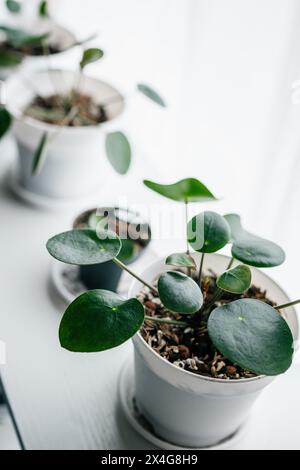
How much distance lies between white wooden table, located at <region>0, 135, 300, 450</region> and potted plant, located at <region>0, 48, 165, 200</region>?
17 cm

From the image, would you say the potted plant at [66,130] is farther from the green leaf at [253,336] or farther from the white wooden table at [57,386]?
the green leaf at [253,336]

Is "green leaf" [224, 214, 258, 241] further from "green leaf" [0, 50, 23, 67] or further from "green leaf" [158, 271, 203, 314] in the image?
"green leaf" [0, 50, 23, 67]

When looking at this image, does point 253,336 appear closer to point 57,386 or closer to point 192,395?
point 192,395

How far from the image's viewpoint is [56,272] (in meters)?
0.97

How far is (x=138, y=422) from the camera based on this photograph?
0.77m

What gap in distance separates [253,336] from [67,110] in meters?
0.71

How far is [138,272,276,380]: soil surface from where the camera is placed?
660 millimetres

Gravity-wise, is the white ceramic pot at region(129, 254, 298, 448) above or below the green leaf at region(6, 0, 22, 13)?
below

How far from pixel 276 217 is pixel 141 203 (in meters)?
0.31

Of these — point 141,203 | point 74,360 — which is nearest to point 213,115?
point 141,203

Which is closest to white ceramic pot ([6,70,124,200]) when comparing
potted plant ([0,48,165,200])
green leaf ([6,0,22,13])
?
potted plant ([0,48,165,200])

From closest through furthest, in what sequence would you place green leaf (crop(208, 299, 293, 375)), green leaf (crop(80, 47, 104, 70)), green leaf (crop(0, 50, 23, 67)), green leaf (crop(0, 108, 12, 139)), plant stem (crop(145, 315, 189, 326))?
green leaf (crop(208, 299, 293, 375)) < plant stem (crop(145, 315, 189, 326)) < green leaf (crop(80, 47, 104, 70)) < green leaf (crop(0, 108, 12, 139)) < green leaf (crop(0, 50, 23, 67))

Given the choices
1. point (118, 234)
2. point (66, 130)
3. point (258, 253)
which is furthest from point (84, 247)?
point (66, 130)

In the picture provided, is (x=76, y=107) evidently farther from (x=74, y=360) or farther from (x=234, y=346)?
(x=234, y=346)
